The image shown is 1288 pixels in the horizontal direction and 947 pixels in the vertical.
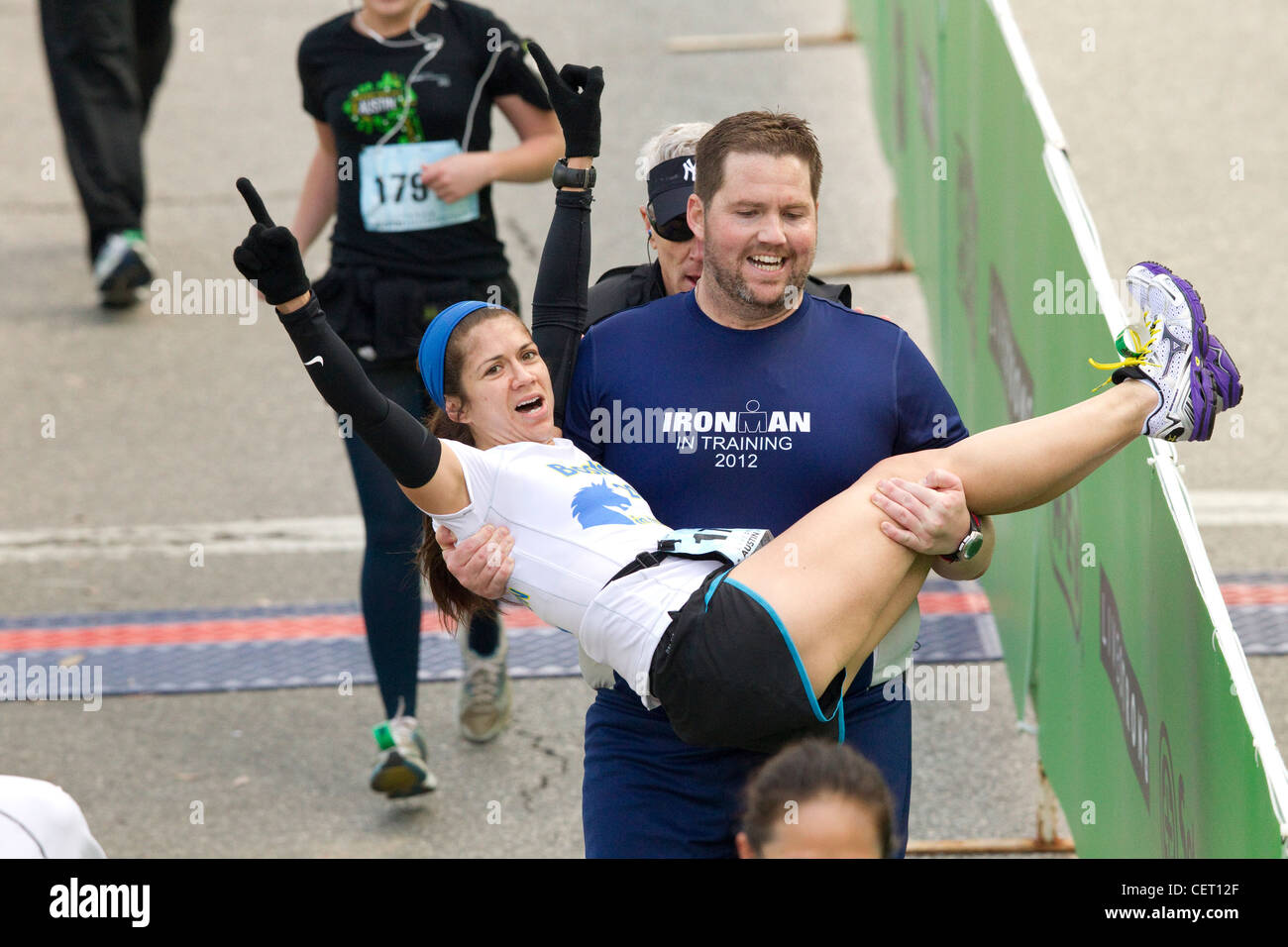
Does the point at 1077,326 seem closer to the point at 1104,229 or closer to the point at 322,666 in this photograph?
the point at 322,666

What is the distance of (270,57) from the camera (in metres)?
11.9

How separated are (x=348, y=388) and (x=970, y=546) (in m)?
1.20

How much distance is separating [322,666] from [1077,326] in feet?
9.95

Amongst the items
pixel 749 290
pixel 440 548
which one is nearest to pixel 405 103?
pixel 440 548

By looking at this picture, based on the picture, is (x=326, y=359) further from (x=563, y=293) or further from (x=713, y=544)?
(x=713, y=544)

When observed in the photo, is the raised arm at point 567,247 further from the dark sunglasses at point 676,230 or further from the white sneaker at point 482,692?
the white sneaker at point 482,692

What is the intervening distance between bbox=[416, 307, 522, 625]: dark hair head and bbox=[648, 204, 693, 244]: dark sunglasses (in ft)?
1.76

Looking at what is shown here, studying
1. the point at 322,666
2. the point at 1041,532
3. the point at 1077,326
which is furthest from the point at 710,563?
the point at 322,666

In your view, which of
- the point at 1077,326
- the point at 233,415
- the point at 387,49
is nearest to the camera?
the point at 1077,326

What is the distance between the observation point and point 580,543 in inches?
132

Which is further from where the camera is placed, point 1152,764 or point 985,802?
point 985,802

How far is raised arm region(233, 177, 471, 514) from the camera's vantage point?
10.1ft

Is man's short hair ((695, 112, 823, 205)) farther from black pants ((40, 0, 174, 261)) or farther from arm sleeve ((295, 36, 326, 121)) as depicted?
black pants ((40, 0, 174, 261))

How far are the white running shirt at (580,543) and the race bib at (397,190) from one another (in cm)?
174
